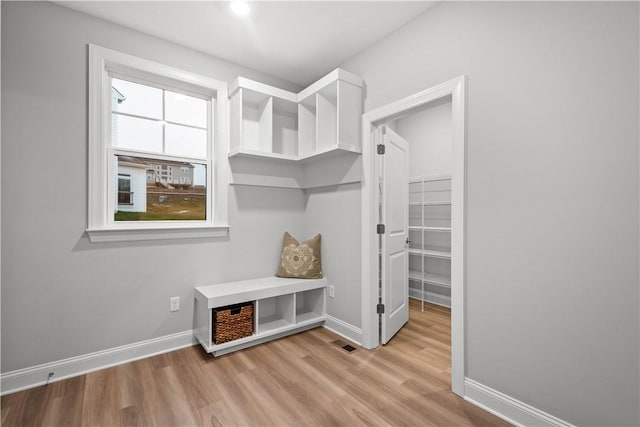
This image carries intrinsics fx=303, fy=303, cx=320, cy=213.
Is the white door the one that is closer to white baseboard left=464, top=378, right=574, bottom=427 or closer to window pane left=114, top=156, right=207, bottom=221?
white baseboard left=464, top=378, right=574, bottom=427

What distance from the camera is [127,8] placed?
2148 millimetres

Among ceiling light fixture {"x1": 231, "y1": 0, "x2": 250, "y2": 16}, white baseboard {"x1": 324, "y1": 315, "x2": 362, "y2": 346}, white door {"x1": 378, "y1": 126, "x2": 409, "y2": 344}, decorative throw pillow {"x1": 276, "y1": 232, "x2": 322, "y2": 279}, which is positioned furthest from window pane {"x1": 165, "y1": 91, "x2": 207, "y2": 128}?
white baseboard {"x1": 324, "y1": 315, "x2": 362, "y2": 346}

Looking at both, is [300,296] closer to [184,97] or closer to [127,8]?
[184,97]

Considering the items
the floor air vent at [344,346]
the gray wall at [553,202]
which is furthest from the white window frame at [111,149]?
the gray wall at [553,202]

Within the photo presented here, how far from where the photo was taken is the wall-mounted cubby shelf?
2.59 metres

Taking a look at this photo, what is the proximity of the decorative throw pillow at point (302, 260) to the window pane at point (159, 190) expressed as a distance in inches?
34.5

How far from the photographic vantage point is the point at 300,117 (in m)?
3.00

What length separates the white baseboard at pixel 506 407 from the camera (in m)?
1.56

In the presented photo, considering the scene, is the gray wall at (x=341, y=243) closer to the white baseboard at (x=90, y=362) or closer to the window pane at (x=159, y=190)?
the window pane at (x=159, y=190)

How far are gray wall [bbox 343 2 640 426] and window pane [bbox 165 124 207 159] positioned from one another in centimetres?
212

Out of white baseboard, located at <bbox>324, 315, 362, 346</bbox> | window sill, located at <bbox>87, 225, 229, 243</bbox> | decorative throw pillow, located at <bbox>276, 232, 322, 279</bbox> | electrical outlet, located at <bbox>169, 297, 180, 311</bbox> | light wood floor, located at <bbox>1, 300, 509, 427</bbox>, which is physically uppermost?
window sill, located at <bbox>87, 225, 229, 243</bbox>

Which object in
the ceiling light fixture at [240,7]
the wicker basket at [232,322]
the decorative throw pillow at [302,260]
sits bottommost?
the wicker basket at [232,322]

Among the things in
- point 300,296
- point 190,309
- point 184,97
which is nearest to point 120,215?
point 190,309

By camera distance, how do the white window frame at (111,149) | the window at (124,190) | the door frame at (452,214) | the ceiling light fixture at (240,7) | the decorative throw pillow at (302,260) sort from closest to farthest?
the door frame at (452,214) → the ceiling light fixture at (240,7) → the white window frame at (111,149) → the window at (124,190) → the decorative throw pillow at (302,260)
